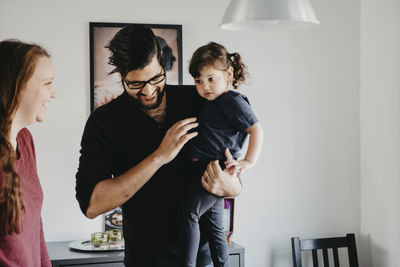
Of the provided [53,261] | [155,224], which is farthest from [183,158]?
[53,261]

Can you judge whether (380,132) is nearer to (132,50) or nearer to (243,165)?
(243,165)

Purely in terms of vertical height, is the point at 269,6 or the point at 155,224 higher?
the point at 269,6

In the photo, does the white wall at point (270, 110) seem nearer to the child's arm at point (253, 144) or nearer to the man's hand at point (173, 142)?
the child's arm at point (253, 144)

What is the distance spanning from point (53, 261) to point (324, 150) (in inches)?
73.6

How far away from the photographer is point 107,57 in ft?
9.99

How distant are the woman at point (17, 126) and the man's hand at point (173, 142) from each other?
369 millimetres

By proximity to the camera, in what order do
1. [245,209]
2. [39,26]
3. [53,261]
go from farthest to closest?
[245,209], [39,26], [53,261]

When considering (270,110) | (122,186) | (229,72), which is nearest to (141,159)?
(122,186)

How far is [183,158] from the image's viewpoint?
172cm

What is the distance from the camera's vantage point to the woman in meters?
1.38

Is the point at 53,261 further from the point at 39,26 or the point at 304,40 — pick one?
the point at 304,40

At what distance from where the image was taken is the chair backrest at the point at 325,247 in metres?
3.09

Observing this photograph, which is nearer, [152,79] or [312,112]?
[152,79]

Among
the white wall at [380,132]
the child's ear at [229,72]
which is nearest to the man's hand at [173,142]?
the child's ear at [229,72]
